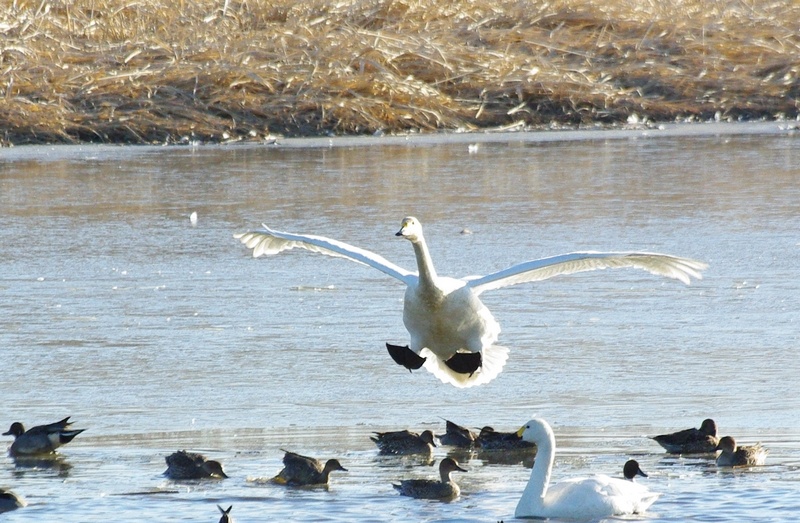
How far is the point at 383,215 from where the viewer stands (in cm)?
1368

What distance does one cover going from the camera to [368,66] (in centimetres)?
2123

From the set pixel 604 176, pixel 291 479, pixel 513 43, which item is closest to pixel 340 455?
pixel 291 479

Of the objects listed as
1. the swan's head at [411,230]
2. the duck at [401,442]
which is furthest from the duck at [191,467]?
the swan's head at [411,230]

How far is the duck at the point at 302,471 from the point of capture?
6.54 m

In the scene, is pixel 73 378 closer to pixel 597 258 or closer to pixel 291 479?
pixel 291 479

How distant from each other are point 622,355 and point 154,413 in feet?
8.55

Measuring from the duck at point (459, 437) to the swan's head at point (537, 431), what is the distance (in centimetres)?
59

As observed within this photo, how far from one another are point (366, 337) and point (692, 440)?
2699 mm

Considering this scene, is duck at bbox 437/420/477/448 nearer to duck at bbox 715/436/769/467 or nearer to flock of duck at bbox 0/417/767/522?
flock of duck at bbox 0/417/767/522

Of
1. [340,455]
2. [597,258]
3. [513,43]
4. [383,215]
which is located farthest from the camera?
[513,43]

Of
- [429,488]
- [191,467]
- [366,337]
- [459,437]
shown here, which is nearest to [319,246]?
[366,337]

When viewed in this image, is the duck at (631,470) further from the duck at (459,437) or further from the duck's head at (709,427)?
the duck at (459,437)

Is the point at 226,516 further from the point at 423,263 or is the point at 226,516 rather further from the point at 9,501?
the point at 423,263

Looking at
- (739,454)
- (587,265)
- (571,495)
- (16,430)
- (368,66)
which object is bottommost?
(571,495)
